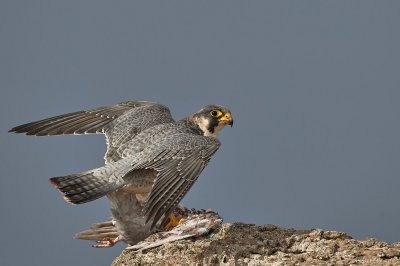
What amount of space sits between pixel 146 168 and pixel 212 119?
6.19 feet

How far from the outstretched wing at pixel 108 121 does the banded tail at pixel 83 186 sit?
5.38ft

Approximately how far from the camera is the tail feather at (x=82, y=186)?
30.1 ft

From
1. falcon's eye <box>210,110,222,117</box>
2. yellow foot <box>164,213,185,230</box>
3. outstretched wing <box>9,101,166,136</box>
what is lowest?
yellow foot <box>164,213,185,230</box>

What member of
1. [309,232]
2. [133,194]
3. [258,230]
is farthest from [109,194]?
[309,232]

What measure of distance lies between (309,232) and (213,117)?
9.57 feet

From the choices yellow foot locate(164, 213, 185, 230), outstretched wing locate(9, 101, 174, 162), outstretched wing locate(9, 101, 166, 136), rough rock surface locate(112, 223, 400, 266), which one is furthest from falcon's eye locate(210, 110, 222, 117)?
rough rock surface locate(112, 223, 400, 266)

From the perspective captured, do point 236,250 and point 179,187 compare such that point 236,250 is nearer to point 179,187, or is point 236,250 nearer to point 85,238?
point 179,187

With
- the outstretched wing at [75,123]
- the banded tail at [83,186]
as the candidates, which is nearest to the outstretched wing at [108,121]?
the outstretched wing at [75,123]

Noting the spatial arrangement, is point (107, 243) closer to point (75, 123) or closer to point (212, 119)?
point (212, 119)

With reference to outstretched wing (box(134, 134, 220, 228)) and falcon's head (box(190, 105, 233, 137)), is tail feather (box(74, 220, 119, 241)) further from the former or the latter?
falcon's head (box(190, 105, 233, 137))

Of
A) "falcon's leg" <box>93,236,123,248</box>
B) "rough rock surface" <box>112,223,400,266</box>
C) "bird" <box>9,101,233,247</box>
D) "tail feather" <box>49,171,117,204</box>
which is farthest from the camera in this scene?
"falcon's leg" <box>93,236,123,248</box>

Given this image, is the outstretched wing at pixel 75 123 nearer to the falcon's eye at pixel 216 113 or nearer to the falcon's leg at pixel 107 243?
the falcon's eye at pixel 216 113

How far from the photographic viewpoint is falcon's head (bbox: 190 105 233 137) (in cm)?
1109

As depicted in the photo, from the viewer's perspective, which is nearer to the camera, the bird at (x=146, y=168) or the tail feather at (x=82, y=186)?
the bird at (x=146, y=168)
